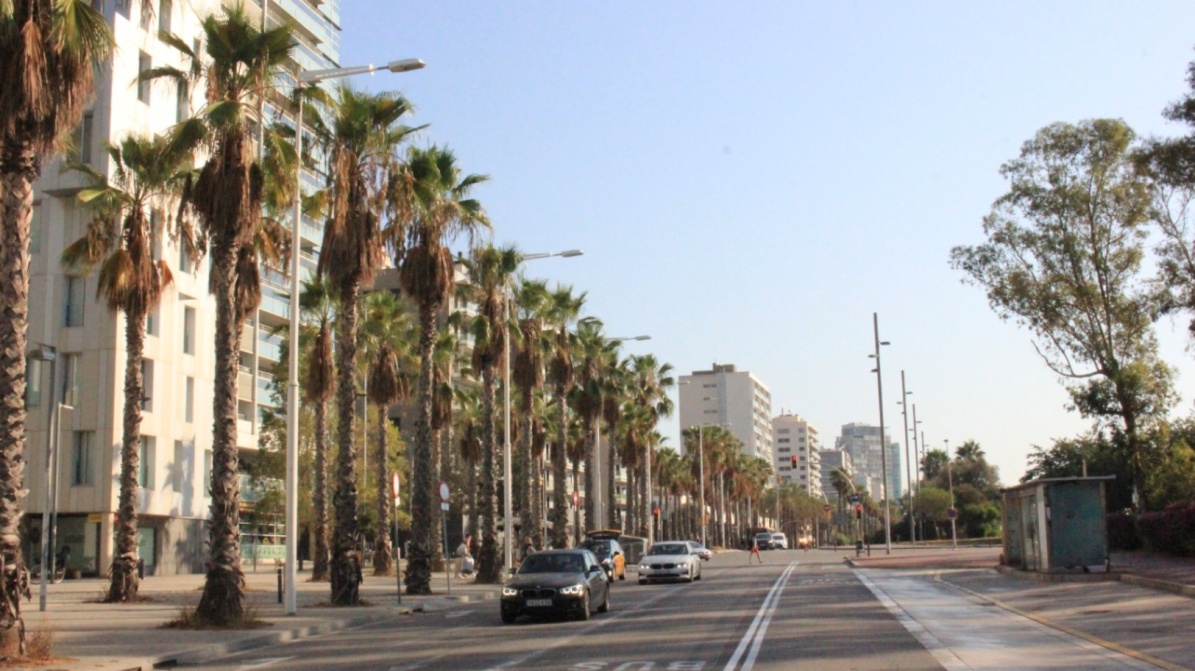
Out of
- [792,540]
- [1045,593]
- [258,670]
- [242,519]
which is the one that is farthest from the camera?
[792,540]

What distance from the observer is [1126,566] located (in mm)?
33594

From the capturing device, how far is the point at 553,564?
80.2ft

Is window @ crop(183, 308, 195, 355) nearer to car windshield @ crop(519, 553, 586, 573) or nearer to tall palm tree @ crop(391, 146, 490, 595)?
tall palm tree @ crop(391, 146, 490, 595)

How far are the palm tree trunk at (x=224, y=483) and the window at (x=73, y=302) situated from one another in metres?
29.0

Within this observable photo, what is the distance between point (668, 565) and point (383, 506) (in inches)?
A: 501

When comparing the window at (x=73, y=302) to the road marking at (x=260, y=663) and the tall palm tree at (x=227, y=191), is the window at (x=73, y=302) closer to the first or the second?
the tall palm tree at (x=227, y=191)

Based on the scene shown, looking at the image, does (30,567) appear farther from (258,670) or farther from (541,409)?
(258,670)

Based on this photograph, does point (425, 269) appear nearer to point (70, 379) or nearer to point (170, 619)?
point (170, 619)

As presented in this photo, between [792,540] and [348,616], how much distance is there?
180718 mm

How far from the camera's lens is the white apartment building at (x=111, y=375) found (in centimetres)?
4809

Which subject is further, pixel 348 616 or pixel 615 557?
pixel 615 557

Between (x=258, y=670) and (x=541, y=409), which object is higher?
(x=541, y=409)

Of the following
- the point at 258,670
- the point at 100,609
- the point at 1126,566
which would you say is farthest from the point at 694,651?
the point at 1126,566

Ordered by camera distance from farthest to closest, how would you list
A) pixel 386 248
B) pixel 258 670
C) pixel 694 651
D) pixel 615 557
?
pixel 615 557 < pixel 386 248 < pixel 694 651 < pixel 258 670
